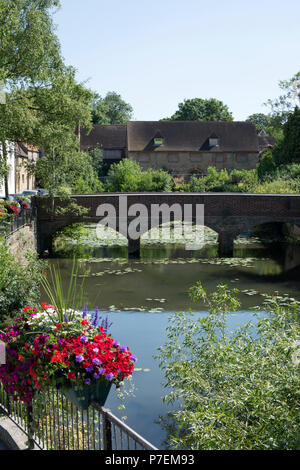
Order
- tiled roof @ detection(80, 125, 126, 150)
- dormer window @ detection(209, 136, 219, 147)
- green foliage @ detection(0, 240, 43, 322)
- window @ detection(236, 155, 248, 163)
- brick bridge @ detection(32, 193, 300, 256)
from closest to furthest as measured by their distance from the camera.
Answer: green foliage @ detection(0, 240, 43, 322)
brick bridge @ detection(32, 193, 300, 256)
dormer window @ detection(209, 136, 219, 147)
window @ detection(236, 155, 248, 163)
tiled roof @ detection(80, 125, 126, 150)

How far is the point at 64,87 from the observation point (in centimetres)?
2106

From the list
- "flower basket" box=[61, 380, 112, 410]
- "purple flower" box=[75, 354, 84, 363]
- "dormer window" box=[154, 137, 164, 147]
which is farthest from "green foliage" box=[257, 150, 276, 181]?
"purple flower" box=[75, 354, 84, 363]

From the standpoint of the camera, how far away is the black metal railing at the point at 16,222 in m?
15.3

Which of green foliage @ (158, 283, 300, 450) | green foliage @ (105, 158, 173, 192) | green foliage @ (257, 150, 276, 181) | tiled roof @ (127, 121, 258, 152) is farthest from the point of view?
tiled roof @ (127, 121, 258, 152)

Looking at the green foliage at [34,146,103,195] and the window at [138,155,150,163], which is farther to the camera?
the window at [138,155,150,163]

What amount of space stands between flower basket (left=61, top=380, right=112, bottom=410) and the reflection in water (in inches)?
132

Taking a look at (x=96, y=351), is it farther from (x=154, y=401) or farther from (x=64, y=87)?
(x=64, y=87)

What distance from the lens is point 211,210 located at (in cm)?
2527

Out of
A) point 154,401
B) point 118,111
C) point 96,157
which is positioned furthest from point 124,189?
point 118,111

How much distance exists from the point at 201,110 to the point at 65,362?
7335 centimetres

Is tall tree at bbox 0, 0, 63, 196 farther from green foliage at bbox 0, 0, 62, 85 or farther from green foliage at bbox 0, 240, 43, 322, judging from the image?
green foliage at bbox 0, 240, 43, 322

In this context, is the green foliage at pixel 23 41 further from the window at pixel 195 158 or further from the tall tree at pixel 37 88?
the window at pixel 195 158

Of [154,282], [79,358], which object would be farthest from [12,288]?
[154,282]

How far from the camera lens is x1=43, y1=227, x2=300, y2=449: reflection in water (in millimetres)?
9852
